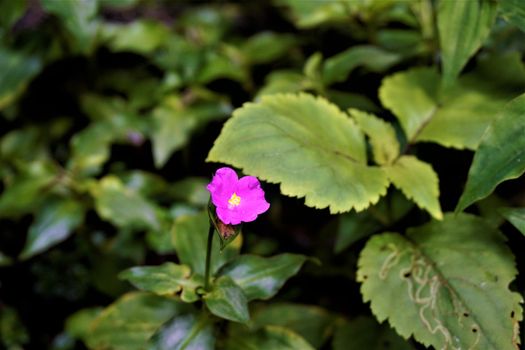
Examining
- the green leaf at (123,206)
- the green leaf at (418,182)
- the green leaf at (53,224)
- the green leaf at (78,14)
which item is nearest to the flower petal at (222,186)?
the green leaf at (418,182)

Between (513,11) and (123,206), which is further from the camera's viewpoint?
(123,206)

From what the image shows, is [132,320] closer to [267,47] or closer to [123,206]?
[123,206]

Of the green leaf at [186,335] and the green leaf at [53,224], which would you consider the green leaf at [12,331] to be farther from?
the green leaf at [186,335]

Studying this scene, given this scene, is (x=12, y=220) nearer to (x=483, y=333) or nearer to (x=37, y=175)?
(x=37, y=175)

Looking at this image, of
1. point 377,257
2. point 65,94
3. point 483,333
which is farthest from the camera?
point 65,94

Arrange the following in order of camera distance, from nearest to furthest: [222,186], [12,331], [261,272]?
[222,186] < [261,272] < [12,331]

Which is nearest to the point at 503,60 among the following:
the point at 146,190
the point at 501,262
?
the point at 501,262

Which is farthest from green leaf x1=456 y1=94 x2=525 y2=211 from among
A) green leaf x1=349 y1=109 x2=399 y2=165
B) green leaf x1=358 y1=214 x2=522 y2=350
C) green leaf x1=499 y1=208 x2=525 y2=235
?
green leaf x1=349 y1=109 x2=399 y2=165

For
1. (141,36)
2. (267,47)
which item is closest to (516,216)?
(267,47)
